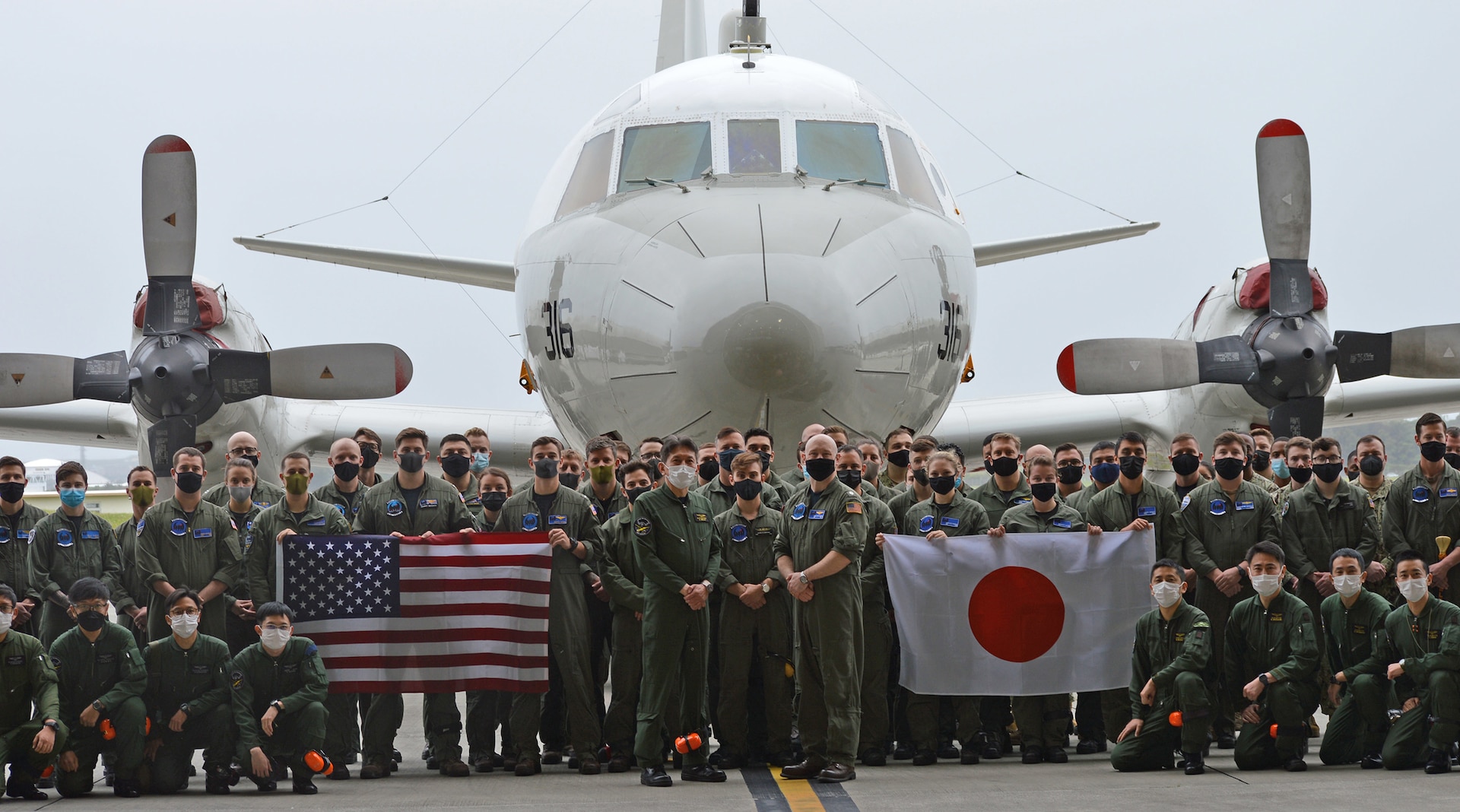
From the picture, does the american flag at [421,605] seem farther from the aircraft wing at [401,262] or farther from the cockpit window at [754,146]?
the aircraft wing at [401,262]

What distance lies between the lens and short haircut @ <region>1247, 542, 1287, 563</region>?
26.7ft

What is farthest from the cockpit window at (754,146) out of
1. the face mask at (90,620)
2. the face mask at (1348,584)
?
the face mask at (90,620)

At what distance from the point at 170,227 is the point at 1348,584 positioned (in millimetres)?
9162

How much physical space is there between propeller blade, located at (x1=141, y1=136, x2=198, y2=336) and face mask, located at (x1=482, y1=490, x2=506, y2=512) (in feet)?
12.5

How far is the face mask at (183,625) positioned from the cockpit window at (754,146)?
4598 millimetres

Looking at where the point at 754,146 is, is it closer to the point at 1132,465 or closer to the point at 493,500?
the point at 493,500

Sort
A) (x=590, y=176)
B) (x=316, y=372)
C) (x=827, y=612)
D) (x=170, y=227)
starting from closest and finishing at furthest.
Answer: (x=827, y=612)
(x=590, y=176)
(x=316, y=372)
(x=170, y=227)

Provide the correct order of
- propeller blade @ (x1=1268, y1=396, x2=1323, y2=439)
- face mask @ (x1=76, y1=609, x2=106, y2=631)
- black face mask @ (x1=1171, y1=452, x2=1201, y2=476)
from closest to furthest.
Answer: face mask @ (x1=76, y1=609, x2=106, y2=631) → black face mask @ (x1=1171, y1=452, x2=1201, y2=476) → propeller blade @ (x1=1268, y1=396, x2=1323, y2=439)

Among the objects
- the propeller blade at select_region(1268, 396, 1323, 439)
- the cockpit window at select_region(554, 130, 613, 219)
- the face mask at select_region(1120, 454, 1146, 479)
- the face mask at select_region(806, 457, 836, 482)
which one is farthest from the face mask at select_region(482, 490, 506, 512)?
the propeller blade at select_region(1268, 396, 1323, 439)

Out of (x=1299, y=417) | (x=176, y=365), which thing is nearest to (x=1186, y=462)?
(x=1299, y=417)

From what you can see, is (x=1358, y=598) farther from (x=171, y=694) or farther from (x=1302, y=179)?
(x=171, y=694)

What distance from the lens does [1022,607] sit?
29.0 ft

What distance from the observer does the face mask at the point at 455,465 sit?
958 cm

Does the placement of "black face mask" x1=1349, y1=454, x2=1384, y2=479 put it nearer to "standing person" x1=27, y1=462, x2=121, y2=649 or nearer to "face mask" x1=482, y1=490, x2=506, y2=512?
"face mask" x1=482, y1=490, x2=506, y2=512
